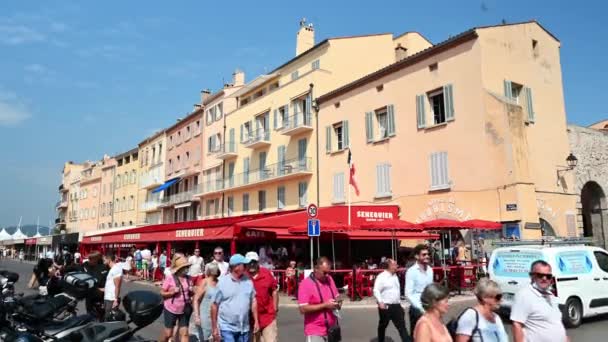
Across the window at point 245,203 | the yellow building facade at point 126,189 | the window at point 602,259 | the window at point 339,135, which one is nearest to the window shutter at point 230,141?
the window at point 245,203

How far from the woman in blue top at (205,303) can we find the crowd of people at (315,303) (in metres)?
0.01

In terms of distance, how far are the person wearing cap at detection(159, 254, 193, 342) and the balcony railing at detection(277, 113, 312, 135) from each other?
67.1 feet

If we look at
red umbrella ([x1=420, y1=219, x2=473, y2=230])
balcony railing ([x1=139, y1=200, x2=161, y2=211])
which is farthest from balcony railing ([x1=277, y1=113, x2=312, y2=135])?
balcony railing ([x1=139, y1=200, x2=161, y2=211])

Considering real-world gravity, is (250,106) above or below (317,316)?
above

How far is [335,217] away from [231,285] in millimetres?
13228

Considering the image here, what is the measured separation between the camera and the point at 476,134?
1856 cm

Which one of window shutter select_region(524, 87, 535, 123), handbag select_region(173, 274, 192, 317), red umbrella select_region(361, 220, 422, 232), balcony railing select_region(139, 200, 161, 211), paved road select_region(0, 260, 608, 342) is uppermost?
window shutter select_region(524, 87, 535, 123)

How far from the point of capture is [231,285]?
569 cm

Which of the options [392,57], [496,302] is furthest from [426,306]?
[392,57]

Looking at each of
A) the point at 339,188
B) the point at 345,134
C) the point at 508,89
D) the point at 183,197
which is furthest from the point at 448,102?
the point at 183,197

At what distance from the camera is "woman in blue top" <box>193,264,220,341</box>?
686 centimetres

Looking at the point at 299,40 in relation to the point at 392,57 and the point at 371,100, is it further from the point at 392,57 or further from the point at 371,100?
the point at 371,100

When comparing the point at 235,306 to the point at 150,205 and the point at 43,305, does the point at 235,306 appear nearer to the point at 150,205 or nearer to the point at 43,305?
the point at 43,305

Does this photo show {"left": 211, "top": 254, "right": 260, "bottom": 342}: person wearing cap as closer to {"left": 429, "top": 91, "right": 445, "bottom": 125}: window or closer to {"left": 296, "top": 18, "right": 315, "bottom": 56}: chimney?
{"left": 429, "top": 91, "right": 445, "bottom": 125}: window
